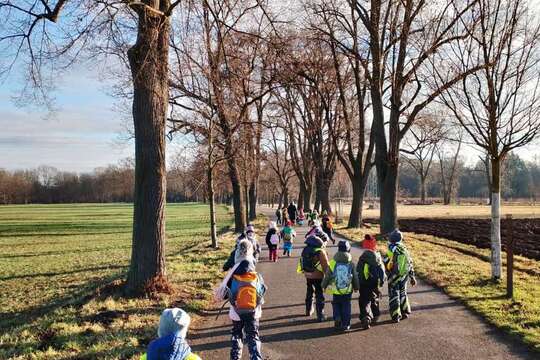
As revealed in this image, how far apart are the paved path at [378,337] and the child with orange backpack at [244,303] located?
406mm

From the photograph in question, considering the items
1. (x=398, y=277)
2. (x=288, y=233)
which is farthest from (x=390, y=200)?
(x=398, y=277)

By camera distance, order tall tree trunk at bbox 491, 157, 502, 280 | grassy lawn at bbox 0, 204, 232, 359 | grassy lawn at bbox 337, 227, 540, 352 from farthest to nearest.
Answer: tall tree trunk at bbox 491, 157, 502, 280 → grassy lawn at bbox 337, 227, 540, 352 → grassy lawn at bbox 0, 204, 232, 359

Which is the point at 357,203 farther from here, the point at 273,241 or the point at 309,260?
the point at 309,260

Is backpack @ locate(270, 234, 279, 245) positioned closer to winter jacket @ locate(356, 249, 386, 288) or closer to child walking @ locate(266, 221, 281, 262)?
child walking @ locate(266, 221, 281, 262)

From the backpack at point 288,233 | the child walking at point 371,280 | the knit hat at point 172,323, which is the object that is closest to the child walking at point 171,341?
the knit hat at point 172,323

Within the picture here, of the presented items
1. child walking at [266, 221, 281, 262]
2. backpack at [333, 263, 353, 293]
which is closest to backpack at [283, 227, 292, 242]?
child walking at [266, 221, 281, 262]

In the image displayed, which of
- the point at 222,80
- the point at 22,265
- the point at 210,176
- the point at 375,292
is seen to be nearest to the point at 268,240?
the point at 210,176

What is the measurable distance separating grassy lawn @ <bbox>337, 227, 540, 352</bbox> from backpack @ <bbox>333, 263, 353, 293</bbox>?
2.38 m

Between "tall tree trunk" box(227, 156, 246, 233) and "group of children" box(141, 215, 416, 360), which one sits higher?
"tall tree trunk" box(227, 156, 246, 233)

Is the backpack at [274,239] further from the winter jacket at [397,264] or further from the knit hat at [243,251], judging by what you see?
the knit hat at [243,251]

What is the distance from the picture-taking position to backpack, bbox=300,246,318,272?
8578mm

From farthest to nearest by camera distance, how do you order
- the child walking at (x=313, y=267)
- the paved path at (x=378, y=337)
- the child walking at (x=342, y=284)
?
the child walking at (x=313, y=267) < the child walking at (x=342, y=284) < the paved path at (x=378, y=337)

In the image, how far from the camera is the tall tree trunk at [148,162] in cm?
945

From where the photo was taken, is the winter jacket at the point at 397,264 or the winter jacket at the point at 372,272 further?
the winter jacket at the point at 397,264
